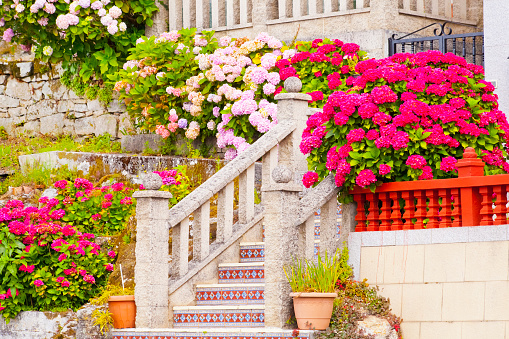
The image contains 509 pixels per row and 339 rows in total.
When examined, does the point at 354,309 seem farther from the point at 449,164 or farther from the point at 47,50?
the point at 47,50

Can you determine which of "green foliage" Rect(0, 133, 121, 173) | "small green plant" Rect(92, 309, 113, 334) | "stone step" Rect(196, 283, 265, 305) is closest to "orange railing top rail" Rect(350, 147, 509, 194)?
"stone step" Rect(196, 283, 265, 305)

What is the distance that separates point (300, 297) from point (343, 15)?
596cm

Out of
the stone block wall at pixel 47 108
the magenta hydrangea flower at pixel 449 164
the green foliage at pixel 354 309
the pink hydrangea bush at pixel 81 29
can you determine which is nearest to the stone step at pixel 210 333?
the green foliage at pixel 354 309

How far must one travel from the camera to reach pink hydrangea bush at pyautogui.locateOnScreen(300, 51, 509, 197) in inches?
282

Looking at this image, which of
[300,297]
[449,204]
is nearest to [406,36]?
[449,204]

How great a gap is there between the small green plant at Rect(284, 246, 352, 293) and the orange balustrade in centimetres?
60

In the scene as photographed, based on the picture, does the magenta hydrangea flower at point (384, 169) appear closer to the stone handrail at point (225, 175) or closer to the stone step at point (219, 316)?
the stone step at point (219, 316)

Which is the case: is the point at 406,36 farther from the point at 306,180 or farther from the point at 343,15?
the point at 306,180

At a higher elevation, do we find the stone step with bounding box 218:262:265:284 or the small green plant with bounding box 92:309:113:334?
the stone step with bounding box 218:262:265:284

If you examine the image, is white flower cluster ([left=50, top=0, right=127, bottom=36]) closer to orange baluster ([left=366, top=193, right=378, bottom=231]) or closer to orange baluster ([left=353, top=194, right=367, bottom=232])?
orange baluster ([left=353, top=194, right=367, bottom=232])

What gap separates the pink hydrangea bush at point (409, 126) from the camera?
7168 mm

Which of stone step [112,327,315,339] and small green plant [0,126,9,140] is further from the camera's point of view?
small green plant [0,126,9,140]

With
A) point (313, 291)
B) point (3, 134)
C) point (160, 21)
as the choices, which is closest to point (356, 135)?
point (313, 291)

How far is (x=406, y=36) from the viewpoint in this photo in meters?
11.2
